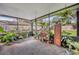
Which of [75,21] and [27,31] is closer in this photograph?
[75,21]

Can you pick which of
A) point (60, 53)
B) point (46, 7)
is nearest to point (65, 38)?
point (60, 53)

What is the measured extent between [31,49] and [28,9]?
747 mm

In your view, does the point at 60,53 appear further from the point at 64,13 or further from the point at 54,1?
the point at 54,1

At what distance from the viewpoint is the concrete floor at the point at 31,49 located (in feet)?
7.43

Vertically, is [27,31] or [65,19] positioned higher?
[65,19]

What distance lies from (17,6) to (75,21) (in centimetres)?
108

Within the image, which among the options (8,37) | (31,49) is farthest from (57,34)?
(8,37)

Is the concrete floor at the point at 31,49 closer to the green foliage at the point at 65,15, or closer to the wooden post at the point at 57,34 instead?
the wooden post at the point at 57,34

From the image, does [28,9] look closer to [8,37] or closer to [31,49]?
[8,37]

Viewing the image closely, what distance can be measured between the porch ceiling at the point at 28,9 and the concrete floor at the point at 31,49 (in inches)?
20.9

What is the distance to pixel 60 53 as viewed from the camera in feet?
7.38

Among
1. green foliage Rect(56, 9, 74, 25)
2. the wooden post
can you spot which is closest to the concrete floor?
the wooden post

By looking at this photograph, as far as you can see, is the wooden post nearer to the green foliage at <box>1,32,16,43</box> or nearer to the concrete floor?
the concrete floor
